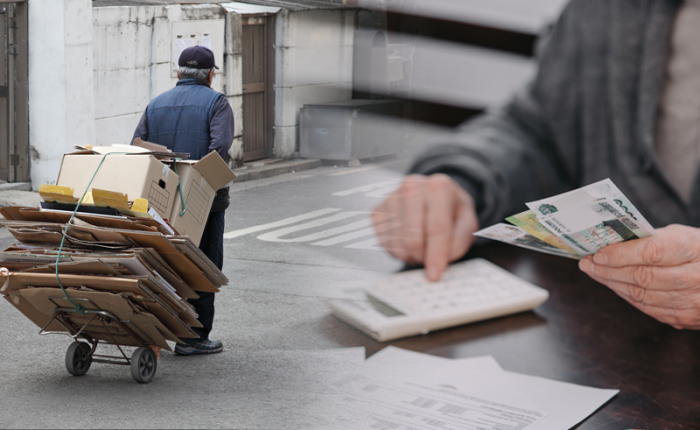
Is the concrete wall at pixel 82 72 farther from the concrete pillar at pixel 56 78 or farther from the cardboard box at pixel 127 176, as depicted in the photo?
the cardboard box at pixel 127 176

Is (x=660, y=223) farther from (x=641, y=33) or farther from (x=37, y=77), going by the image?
(x=37, y=77)

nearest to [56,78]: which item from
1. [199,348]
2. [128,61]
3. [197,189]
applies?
[128,61]

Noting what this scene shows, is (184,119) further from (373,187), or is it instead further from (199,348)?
(373,187)

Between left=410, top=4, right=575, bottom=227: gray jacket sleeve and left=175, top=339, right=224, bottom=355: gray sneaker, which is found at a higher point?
left=410, top=4, right=575, bottom=227: gray jacket sleeve

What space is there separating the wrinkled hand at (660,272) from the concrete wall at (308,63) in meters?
0.23

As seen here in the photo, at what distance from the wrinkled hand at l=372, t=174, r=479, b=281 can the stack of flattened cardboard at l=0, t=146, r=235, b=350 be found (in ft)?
3.04

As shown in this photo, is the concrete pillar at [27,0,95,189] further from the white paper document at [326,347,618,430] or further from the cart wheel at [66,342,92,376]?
the white paper document at [326,347,618,430]

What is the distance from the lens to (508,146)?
12.5 inches

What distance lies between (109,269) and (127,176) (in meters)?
0.16

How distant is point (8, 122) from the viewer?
3344mm

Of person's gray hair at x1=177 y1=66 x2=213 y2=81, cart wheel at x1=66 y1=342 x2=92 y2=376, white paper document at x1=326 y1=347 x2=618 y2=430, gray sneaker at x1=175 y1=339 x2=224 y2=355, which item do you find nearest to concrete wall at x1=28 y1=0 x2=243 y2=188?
person's gray hair at x1=177 y1=66 x2=213 y2=81

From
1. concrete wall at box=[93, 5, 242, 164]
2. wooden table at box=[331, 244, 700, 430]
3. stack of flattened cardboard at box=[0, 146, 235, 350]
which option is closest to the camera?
wooden table at box=[331, 244, 700, 430]

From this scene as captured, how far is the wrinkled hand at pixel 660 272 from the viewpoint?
1.57ft

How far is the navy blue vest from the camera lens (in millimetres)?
1597
